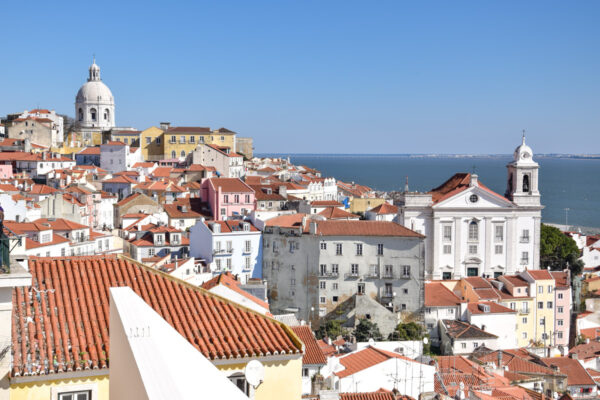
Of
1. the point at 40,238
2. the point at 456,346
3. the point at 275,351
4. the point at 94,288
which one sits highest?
the point at 94,288

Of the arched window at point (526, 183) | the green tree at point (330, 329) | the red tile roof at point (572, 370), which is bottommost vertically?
the green tree at point (330, 329)

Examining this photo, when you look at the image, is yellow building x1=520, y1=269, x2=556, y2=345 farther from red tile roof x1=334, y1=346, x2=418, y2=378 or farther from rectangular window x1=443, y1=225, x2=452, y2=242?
red tile roof x1=334, y1=346, x2=418, y2=378

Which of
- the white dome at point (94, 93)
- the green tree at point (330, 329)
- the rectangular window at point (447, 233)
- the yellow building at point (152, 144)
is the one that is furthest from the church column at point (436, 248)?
the white dome at point (94, 93)

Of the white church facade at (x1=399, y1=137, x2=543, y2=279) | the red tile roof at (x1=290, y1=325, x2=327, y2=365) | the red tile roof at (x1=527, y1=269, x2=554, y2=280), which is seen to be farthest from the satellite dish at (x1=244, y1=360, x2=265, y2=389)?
the white church facade at (x1=399, y1=137, x2=543, y2=279)

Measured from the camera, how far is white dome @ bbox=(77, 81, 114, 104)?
84438mm

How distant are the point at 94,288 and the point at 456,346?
91.5 ft

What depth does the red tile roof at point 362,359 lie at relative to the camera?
19828 mm

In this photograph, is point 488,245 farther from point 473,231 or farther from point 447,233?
point 447,233

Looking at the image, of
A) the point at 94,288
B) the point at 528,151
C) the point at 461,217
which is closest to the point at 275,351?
the point at 94,288

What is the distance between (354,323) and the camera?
114 ft

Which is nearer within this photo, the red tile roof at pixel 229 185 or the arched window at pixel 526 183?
the arched window at pixel 526 183

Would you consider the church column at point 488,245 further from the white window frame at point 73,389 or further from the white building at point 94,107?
the white building at point 94,107

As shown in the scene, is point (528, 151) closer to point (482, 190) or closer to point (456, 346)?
point (482, 190)

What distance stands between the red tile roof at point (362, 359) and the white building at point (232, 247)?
52.1 feet
